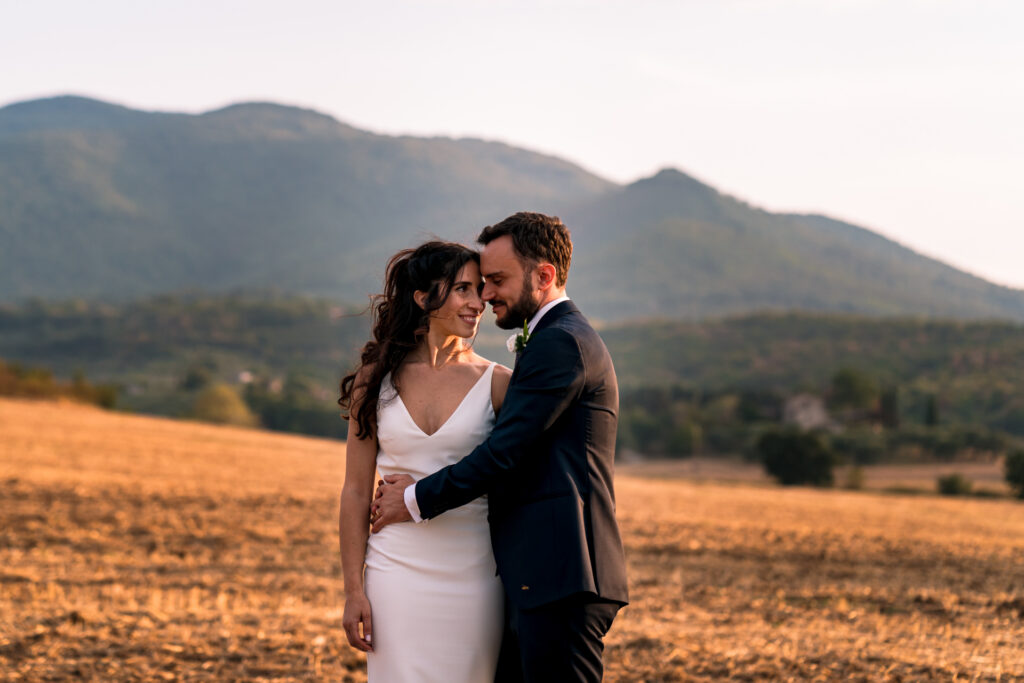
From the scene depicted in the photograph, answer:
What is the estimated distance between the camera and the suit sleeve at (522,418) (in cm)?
376

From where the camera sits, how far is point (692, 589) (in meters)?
12.1

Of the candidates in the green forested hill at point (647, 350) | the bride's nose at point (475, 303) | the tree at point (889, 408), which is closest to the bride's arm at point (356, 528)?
the bride's nose at point (475, 303)

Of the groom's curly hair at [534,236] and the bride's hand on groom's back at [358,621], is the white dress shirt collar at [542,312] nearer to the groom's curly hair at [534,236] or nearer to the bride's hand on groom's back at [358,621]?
the groom's curly hair at [534,236]

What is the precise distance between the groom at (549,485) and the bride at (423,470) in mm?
190

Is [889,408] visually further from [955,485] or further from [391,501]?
[391,501]

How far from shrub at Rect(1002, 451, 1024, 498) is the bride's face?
42403 millimetres

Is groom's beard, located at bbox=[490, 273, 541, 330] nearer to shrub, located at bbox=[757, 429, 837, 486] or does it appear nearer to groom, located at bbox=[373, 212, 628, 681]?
groom, located at bbox=[373, 212, 628, 681]

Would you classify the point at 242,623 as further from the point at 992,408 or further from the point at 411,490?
the point at 992,408

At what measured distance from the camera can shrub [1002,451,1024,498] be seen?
4122 cm

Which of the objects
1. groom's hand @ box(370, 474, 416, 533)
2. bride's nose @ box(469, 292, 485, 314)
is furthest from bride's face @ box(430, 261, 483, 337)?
groom's hand @ box(370, 474, 416, 533)

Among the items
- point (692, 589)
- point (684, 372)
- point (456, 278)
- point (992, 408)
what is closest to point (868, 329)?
point (684, 372)

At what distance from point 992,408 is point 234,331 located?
383 ft

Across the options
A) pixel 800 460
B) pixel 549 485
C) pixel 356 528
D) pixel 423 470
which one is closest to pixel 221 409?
pixel 800 460

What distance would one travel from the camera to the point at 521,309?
409cm
